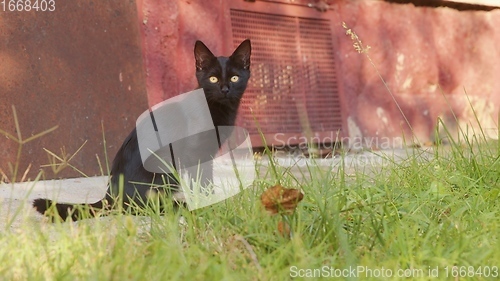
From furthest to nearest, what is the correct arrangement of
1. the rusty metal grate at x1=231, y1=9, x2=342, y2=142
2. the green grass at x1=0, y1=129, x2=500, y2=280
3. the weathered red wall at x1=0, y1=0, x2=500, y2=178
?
the rusty metal grate at x1=231, y1=9, x2=342, y2=142 → the weathered red wall at x1=0, y1=0, x2=500, y2=178 → the green grass at x1=0, y1=129, x2=500, y2=280

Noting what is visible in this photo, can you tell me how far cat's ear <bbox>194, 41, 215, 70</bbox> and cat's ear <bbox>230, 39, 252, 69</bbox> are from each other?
0.12 meters

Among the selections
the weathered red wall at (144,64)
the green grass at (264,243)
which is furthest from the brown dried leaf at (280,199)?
the weathered red wall at (144,64)

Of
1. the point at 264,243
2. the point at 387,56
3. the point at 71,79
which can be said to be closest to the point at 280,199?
the point at 264,243

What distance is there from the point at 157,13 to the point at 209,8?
503mm

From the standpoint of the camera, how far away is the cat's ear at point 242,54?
3330 mm

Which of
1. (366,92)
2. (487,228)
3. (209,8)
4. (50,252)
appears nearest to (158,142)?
(50,252)

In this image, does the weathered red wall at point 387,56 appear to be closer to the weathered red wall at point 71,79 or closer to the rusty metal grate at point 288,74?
the rusty metal grate at point 288,74

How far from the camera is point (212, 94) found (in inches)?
130

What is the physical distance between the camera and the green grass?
1.49 meters

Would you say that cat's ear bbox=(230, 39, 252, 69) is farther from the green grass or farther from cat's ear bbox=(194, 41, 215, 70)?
the green grass

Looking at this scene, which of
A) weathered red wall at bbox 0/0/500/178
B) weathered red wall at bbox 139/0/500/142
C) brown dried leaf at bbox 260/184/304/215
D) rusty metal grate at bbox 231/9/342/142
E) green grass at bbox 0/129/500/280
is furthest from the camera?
rusty metal grate at bbox 231/9/342/142

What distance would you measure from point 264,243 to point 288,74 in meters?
3.39

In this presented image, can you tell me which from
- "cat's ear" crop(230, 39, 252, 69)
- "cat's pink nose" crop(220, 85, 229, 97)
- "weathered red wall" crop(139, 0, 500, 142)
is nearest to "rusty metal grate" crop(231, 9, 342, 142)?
"weathered red wall" crop(139, 0, 500, 142)

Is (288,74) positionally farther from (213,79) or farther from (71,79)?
(71,79)
